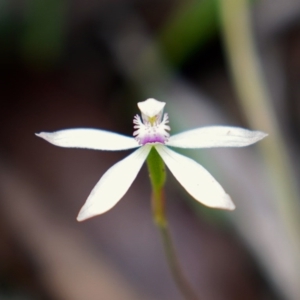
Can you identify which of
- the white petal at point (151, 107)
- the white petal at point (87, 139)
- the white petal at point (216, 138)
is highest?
the white petal at point (151, 107)

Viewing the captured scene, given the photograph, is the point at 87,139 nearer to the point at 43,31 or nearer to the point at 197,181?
the point at 197,181

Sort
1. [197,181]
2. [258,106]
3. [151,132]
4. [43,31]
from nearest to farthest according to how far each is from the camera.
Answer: [197,181], [151,132], [258,106], [43,31]

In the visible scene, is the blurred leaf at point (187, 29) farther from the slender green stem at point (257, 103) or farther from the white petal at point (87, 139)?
the white petal at point (87, 139)

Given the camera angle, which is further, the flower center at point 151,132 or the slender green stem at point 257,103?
the slender green stem at point 257,103

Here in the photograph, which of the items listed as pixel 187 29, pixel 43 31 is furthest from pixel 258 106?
pixel 43 31

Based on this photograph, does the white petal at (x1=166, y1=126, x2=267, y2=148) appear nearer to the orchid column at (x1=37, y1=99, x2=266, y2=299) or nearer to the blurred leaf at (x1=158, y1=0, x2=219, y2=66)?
the orchid column at (x1=37, y1=99, x2=266, y2=299)

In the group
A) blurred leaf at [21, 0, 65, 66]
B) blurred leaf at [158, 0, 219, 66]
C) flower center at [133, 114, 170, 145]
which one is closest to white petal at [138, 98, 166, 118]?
flower center at [133, 114, 170, 145]

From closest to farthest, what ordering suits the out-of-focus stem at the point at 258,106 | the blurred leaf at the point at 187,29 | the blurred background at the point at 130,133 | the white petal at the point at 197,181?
the white petal at the point at 197,181
the out-of-focus stem at the point at 258,106
the blurred background at the point at 130,133
the blurred leaf at the point at 187,29

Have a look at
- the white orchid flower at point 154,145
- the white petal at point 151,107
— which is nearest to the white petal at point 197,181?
the white orchid flower at point 154,145
